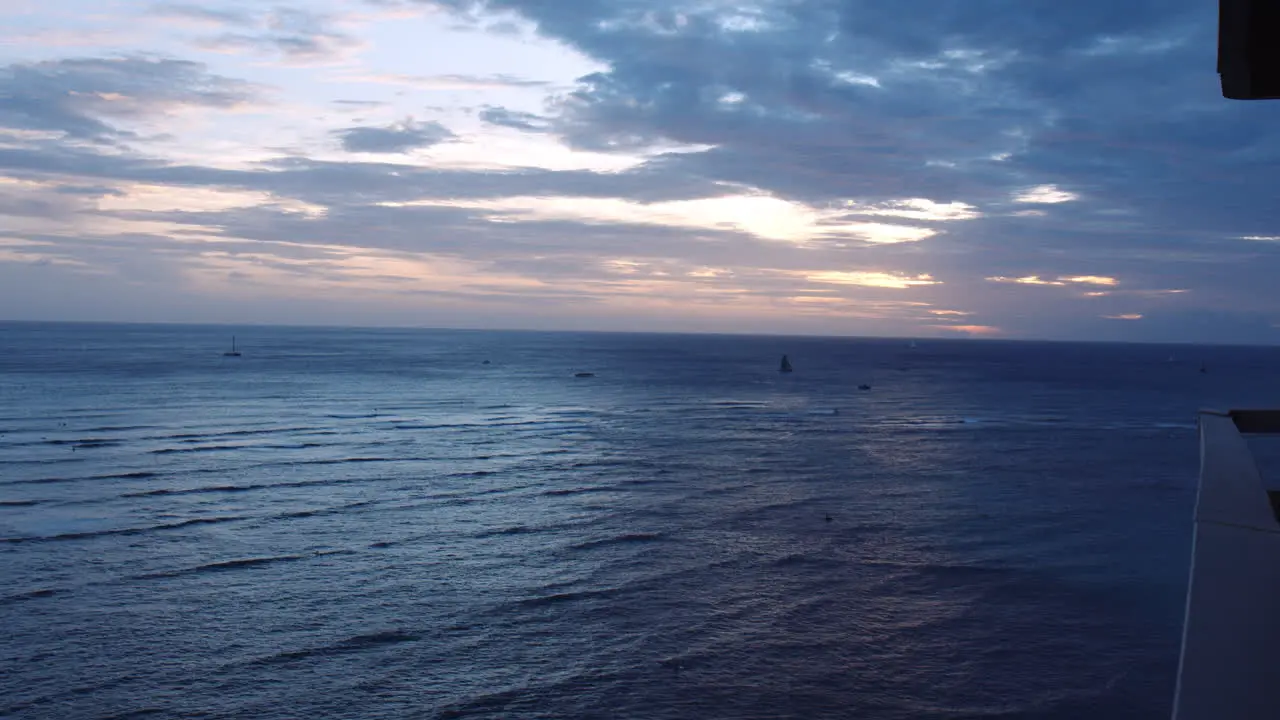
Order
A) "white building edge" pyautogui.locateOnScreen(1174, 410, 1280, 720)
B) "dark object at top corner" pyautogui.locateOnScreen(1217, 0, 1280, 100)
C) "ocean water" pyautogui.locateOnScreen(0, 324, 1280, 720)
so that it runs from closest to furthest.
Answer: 1. "white building edge" pyautogui.locateOnScreen(1174, 410, 1280, 720)
2. "dark object at top corner" pyautogui.locateOnScreen(1217, 0, 1280, 100)
3. "ocean water" pyautogui.locateOnScreen(0, 324, 1280, 720)

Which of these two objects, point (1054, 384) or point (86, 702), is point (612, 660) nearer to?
point (86, 702)

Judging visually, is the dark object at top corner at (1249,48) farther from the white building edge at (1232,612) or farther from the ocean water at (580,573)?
the ocean water at (580,573)

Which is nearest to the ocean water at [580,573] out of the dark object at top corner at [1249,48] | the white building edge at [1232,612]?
the white building edge at [1232,612]

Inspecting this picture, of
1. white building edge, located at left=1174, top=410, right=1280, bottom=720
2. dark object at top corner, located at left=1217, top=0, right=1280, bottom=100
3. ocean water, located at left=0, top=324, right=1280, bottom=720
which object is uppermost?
dark object at top corner, located at left=1217, top=0, right=1280, bottom=100

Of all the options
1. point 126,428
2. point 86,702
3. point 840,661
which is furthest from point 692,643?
point 126,428

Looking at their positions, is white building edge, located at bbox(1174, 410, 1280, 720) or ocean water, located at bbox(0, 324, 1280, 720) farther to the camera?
ocean water, located at bbox(0, 324, 1280, 720)

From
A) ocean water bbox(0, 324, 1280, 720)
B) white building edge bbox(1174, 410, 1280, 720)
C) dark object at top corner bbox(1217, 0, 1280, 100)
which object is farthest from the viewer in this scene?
ocean water bbox(0, 324, 1280, 720)

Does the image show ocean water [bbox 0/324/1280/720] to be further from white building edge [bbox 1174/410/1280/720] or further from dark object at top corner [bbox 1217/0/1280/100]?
dark object at top corner [bbox 1217/0/1280/100]

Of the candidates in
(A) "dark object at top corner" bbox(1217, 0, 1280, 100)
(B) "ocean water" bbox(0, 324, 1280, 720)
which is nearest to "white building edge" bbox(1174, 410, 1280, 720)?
(A) "dark object at top corner" bbox(1217, 0, 1280, 100)
